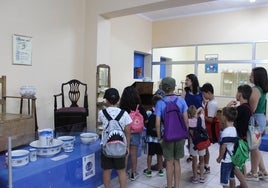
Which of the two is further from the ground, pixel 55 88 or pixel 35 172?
pixel 55 88

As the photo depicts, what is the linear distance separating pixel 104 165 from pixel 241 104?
1672 millimetres

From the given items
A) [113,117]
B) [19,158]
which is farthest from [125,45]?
[19,158]

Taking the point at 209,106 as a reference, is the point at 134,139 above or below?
below

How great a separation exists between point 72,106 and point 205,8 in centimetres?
432

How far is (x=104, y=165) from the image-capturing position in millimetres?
2307

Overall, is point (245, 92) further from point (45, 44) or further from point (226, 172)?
point (45, 44)

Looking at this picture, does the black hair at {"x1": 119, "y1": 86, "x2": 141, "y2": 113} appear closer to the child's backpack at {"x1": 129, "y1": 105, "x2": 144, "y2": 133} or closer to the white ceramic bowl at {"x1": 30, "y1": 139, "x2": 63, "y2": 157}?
the child's backpack at {"x1": 129, "y1": 105, "x2": 144, "y2": 133}

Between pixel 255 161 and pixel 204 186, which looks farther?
pixel 255 161

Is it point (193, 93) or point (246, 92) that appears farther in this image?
point (193, 93)

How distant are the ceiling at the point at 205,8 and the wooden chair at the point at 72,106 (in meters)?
3.34

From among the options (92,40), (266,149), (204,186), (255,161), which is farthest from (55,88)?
(266,149)

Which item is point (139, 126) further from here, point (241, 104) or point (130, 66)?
point (130, 66)

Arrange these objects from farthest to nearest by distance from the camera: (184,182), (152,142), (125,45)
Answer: (125,45) < (152,142) < (184,182)

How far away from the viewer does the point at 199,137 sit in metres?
2.72
